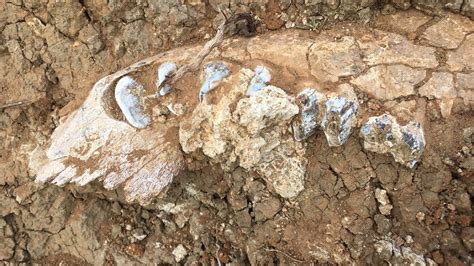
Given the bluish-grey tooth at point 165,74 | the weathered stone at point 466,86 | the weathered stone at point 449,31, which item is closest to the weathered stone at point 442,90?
the weathered stone at point 466,86

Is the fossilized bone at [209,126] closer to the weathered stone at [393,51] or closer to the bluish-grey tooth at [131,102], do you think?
the bluish-grey tooth at [131,102]

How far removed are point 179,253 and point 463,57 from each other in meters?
2.27

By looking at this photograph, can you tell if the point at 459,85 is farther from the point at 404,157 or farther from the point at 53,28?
the point at 53,28

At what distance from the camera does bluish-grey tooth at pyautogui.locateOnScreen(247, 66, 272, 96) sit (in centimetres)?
281

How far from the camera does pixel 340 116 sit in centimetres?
272

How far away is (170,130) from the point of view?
10.2 ft

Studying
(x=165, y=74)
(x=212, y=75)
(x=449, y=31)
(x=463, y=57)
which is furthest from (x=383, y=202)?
(x=165, y=74)

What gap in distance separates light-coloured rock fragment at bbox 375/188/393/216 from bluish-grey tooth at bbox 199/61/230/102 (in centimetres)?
118

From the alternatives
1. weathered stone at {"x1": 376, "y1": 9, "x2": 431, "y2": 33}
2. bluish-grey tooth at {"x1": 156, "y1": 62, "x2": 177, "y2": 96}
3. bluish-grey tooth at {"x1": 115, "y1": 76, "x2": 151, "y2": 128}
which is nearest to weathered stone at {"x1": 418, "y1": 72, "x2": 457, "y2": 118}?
weathered stone at {"x1": 376, "y1": 9, "x2": 431, "y2": 33}

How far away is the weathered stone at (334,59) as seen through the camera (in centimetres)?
287

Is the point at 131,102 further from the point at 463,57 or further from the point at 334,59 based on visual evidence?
the point at 463,57

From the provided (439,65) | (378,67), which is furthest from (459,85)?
(378,67)

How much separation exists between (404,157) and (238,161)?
99 cm

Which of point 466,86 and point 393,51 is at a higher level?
point 393,51
